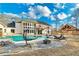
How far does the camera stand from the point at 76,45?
1.92 m

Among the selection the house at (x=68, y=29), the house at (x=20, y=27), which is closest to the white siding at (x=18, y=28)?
the house at (x=20, y=27)

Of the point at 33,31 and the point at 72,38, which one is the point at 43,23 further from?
the point at 72,38

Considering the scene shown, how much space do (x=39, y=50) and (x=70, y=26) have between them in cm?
36

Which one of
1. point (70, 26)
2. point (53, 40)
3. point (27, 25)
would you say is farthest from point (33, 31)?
point (70, 26)

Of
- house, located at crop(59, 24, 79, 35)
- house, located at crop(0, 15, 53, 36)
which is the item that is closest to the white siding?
house, located at crop(0, 15, 53, 36)

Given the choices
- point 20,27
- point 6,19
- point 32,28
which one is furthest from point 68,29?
point 6,19

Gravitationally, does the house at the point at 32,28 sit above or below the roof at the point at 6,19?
below

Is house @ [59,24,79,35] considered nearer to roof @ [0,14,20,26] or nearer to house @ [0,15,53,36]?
house @ [0,15,53,36]

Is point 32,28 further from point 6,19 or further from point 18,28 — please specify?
point 6,19

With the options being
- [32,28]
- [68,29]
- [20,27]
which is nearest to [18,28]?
[20,27]

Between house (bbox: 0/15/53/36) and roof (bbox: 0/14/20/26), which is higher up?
roof (bbox: 0/14/20/26)

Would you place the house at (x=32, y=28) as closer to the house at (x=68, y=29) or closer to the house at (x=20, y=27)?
the house at (x=20, y=27)

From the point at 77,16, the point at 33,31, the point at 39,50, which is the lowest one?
the point at 39,50

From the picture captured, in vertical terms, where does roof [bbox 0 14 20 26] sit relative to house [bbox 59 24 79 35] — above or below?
above
